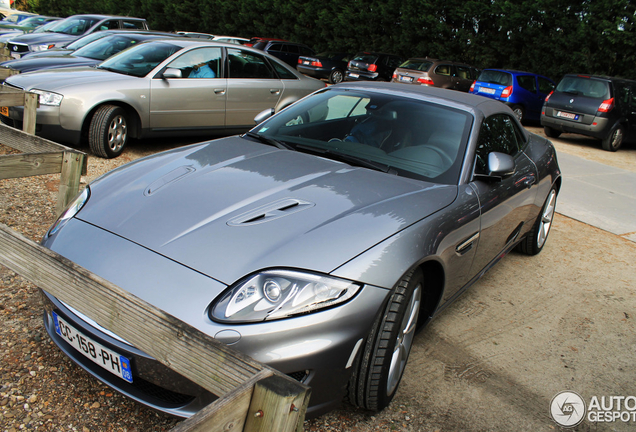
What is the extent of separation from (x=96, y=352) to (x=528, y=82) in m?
15.6

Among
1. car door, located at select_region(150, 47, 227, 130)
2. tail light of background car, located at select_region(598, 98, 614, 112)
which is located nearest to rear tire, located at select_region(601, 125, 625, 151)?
tail light of background car, located at select_region(598, 98, 614, 112)

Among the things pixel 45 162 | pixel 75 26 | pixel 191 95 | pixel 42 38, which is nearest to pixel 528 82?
pixel 191 95

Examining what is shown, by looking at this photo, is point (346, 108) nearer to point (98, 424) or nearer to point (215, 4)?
point (98, 424)

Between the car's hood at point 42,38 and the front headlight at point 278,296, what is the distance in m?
12.0

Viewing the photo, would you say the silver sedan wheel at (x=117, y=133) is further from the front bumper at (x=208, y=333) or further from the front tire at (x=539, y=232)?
the front tire at (x=539, y=232)

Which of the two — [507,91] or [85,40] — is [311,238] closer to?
[85,40]

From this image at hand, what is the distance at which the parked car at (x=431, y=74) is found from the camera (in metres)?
16.6

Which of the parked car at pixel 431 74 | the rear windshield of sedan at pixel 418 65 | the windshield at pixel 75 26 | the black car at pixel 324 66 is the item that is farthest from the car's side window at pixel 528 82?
the windshield at pixel 75 26

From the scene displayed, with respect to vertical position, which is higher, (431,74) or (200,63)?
(431,74)

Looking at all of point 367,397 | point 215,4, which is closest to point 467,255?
point 367,397

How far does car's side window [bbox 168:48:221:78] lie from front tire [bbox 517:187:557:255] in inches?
183

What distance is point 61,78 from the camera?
20.4 ft

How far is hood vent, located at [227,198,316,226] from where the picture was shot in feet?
7.58

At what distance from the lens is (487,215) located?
3.08 metres
